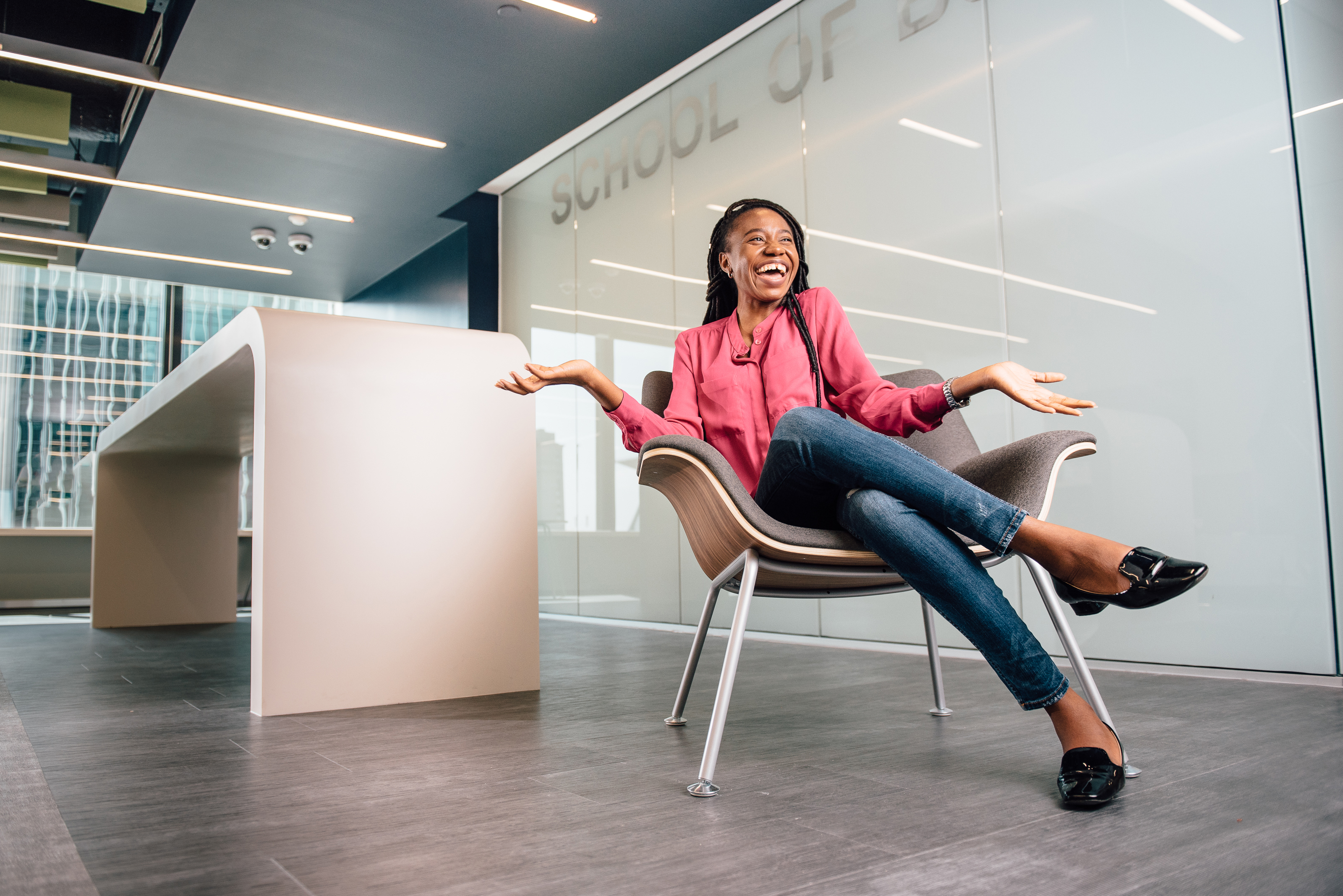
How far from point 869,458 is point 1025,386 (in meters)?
0.26

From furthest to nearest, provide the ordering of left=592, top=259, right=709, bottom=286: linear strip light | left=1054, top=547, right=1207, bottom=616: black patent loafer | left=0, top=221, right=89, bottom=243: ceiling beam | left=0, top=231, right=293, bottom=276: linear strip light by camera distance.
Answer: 1. left=0, top=231, right=293, bottom=276: linear strip light
2. left=0, top=221, right=89, bottom=243: ceiling beam
3. left=592, top=259, right=709, bottom=286: linear strip light
4. left=1054, top=547, right=1207, bottom=616: black patent loafer

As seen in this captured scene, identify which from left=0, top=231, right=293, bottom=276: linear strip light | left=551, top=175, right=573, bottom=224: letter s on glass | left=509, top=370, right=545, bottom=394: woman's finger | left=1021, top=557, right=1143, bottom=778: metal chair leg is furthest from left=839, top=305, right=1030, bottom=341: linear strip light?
left=0, top=231, right=293, bottom=276: linear strip light

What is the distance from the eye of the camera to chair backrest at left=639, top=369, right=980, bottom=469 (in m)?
1.87

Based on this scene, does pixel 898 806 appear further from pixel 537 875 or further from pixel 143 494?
pixel 143 494

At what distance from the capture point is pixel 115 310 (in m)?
7.85

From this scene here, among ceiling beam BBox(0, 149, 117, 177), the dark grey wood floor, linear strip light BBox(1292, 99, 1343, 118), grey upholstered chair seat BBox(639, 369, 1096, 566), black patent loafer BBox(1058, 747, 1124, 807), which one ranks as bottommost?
the dark grey wood floor

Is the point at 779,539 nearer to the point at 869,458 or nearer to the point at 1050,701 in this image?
the point at 869,458

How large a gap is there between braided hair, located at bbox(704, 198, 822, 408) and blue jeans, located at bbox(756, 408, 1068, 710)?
400mm

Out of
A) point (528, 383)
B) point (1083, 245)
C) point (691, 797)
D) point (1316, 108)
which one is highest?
point (1316, 108)

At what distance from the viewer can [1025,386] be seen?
1.37 m

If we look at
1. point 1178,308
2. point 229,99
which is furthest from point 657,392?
point 229,99

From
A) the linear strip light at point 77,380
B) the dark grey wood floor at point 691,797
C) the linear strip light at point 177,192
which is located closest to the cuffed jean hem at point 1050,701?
the dark grey wood floor at point 691,797

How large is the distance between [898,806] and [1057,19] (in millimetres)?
2885

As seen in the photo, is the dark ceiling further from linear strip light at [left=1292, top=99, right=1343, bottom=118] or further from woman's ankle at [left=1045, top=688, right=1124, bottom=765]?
woman's ankle at [left=1045, top=688, right=1124, bottom=765]
